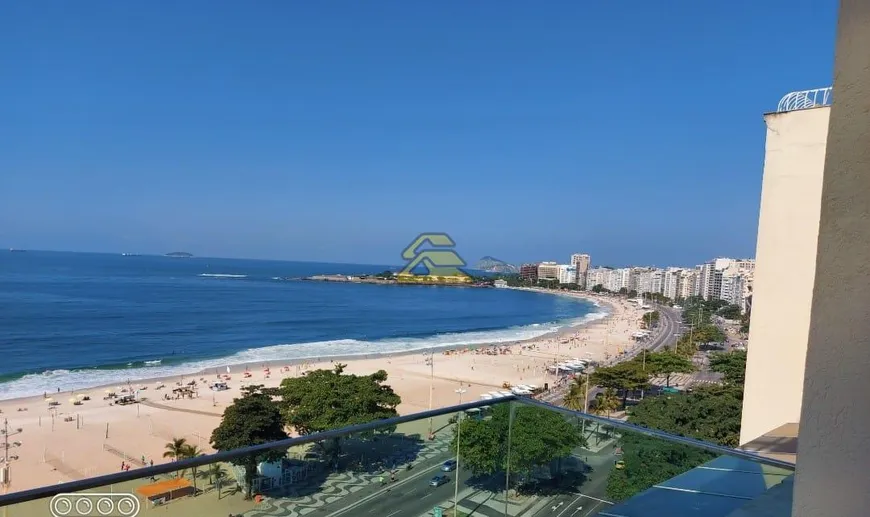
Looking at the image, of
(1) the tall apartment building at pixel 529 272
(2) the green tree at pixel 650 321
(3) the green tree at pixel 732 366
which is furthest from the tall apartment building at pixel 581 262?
(3) the green tree at pixel 732 366

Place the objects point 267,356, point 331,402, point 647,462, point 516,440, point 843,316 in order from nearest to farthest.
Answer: point 843,316, point 647,462, point 516,440, point 331,402, point 267,356

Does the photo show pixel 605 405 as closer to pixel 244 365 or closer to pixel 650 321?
pixel 244 365

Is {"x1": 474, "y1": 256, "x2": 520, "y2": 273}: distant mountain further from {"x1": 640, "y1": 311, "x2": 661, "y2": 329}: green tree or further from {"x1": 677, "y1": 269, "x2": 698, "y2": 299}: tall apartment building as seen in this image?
{"x1": 640, "y1": 311, "x2": 661, "y2": 329}: green tree

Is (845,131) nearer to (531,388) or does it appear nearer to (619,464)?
(619,464)

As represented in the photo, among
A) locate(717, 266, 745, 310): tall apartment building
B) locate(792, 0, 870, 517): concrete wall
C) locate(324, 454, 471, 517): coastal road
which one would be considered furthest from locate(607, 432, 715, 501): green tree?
locate(717, 266, 745, 310): tall apartment building

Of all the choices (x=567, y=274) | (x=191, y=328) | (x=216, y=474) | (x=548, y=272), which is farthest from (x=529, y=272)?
(x=216, y=474)

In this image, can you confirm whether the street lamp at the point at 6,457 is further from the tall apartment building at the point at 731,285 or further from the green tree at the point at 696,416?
the tall apartment building at the point at 731,285

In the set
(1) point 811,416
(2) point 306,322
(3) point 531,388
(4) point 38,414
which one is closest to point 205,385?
(4) point 38,414
